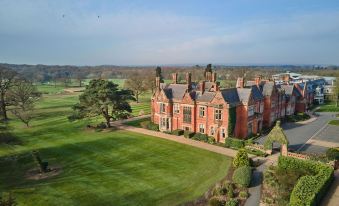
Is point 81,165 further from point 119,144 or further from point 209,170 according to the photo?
point 209,170

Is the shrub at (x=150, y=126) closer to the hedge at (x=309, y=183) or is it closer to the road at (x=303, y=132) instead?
the road at (x=303, y=132)

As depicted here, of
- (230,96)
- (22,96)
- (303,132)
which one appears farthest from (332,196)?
(22,96)

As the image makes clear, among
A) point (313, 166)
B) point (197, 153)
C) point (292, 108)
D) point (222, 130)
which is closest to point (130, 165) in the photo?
point (197, 153)

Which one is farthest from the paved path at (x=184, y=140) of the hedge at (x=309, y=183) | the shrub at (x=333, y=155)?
the shrub at (x=333, y=155)

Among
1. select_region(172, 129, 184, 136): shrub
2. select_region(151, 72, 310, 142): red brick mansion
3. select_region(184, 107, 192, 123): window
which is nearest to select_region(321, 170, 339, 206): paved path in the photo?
select_region(151, 72, 310, 142): red brick mansion

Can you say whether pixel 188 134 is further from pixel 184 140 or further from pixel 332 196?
pixel 332 196
